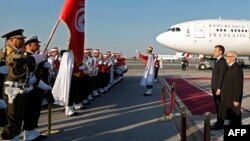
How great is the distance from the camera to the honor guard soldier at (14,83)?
17.7 feet

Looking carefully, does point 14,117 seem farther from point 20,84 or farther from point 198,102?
point 198,102

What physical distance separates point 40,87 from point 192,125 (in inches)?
142

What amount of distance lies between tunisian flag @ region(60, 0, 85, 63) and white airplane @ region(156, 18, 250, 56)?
20.4m

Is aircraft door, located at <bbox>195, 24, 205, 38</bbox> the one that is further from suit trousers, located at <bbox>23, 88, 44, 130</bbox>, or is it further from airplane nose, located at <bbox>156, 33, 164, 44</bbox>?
suit trousers, located at <bbox>23, 88, 44, 130</bbox>

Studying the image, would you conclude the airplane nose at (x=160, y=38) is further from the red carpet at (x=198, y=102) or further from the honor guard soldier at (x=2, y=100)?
the honor guard soldier at (x=2, y=100)

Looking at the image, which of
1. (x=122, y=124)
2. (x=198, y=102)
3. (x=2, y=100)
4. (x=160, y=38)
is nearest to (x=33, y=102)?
(x=2, y=100)

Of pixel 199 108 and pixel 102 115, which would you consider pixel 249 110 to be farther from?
pixel 102 115

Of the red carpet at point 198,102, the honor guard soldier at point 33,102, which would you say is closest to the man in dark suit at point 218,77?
the red carpet at point 198,102

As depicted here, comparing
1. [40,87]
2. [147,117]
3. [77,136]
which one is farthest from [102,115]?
[40,87]

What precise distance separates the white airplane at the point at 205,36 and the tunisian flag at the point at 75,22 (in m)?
20.4

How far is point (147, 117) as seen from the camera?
9469 millimetres

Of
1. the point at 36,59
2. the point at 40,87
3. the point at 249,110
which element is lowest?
the point at 249,110

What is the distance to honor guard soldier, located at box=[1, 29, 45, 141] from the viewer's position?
5.40 meters

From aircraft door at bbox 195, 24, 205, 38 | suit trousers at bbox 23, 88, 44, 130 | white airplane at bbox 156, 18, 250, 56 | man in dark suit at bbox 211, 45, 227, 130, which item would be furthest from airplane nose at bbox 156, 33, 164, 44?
suit trousers at bbox 23, 88, 44, 130
